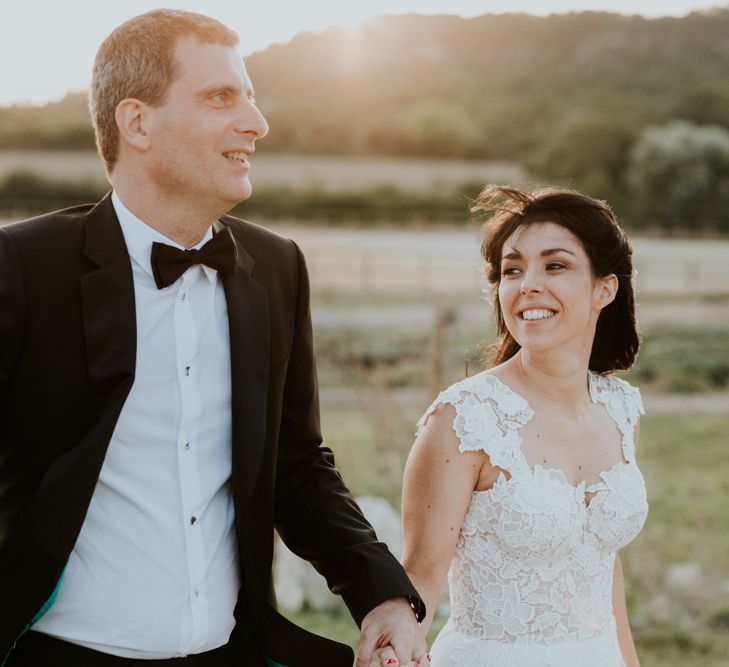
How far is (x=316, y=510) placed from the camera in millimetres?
2418

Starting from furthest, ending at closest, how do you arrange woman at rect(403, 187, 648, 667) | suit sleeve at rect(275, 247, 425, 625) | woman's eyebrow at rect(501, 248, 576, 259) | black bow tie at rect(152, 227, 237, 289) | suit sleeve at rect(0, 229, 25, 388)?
1. woman's eyebrow at rect(501, 248, 576, 259)
2. woman at rect(403, 187, 648, 667)
3. suit sleeve at rect(275, 247, 425, 625)
4. black bow tie at rect(152, 227, 237, 289)
5. suit sleeve at rect(0, 229, 25, 388)

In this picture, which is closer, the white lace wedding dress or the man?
Answer: the man

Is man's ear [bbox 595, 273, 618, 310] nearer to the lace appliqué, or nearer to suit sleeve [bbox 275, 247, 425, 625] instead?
the lace appliqué

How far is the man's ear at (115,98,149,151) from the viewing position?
219 centimetres

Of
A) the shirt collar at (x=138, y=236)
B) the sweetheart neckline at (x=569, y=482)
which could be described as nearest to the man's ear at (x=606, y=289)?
the sweetheart neckline at (x=569, y=482)

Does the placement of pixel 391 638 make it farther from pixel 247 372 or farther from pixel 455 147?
pixel 455 147

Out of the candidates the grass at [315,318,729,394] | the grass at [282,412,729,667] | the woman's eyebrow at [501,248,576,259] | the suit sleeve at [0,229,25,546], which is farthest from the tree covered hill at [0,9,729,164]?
the suit sleeve at [0,229,25,546]

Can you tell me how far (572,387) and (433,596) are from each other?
0.74 m

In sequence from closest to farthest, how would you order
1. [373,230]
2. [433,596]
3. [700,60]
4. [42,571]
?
[42,571]
[433,596]
[373,230]
[700,60]

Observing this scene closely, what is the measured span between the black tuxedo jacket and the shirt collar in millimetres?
37

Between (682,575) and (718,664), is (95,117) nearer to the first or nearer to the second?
(718,664)

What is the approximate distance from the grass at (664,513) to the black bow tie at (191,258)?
359 cm

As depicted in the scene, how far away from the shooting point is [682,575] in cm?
607

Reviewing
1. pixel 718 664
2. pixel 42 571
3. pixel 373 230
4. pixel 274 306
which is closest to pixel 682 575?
pixel 718 664
